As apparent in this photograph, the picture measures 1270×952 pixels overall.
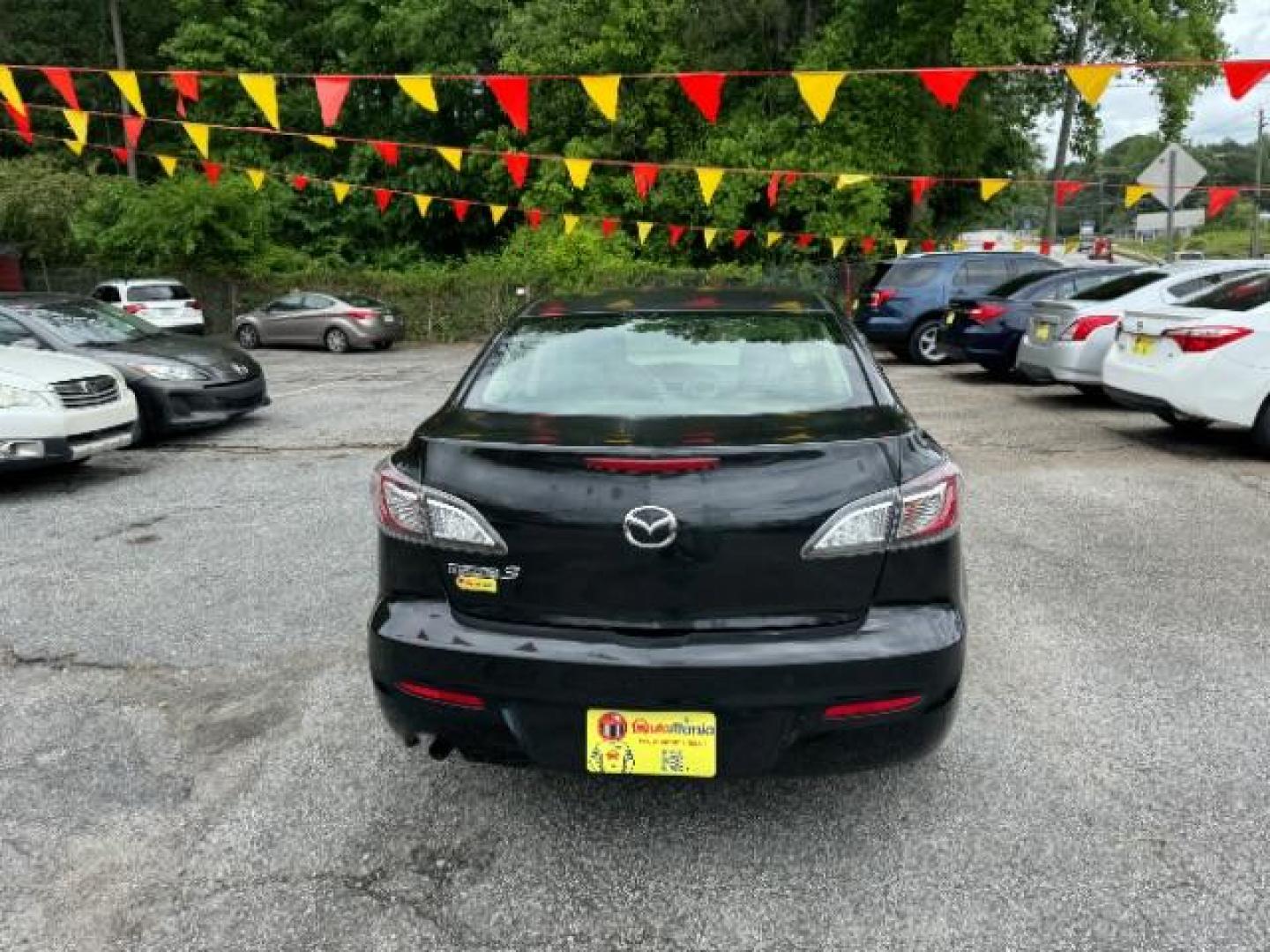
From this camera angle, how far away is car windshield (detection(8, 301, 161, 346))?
8.88 m

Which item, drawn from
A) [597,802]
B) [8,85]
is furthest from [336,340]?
[597,802]

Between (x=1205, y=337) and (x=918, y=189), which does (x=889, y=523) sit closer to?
(x=1205, y=337)

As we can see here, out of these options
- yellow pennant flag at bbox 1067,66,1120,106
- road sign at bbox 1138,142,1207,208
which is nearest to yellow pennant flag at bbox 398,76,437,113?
yellow pennant flag at bbox 1067,66,1120,106

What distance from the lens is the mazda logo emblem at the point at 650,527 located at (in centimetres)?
237

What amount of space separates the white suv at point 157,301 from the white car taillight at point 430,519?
67.8ft

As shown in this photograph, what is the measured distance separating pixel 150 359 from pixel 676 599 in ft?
27.0

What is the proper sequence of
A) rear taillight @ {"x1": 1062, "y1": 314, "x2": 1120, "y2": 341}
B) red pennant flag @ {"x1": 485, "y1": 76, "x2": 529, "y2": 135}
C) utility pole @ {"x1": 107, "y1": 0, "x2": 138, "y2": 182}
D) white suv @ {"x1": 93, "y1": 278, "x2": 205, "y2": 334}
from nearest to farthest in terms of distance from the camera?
rear taillight @ {"x1": 1062, "y1": 314, "x2": 1120, "y2": 341}
red pennant flag @ {"x1": 485, "y1": 76, "x2": 529, "y2": 135}
white suv @ {"x1": 93, "y1": 278, "x2": 205, "y2": 334}
utility pole @ {"x1": 107, "y1": 0, "x2": 138, "y2": 182}

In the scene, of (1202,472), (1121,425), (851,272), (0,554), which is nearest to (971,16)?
(851,272)

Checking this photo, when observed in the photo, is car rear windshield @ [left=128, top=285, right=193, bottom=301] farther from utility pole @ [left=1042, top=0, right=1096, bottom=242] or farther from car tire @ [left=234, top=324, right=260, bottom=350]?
Result: utility pole @ [left=1042, top=0, right=1096, bottom=242]

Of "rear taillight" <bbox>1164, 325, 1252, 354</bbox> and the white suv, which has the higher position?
"rear taillight" <bbox>1164, 325, 1252, 354</bbox>

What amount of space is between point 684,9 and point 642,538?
26.1 meters

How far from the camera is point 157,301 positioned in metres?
21.4

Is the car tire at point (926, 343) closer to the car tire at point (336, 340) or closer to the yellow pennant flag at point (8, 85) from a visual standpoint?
the yellow pennant flag at point (8, 85)

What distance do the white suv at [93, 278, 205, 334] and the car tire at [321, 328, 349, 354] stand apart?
10.1ft
